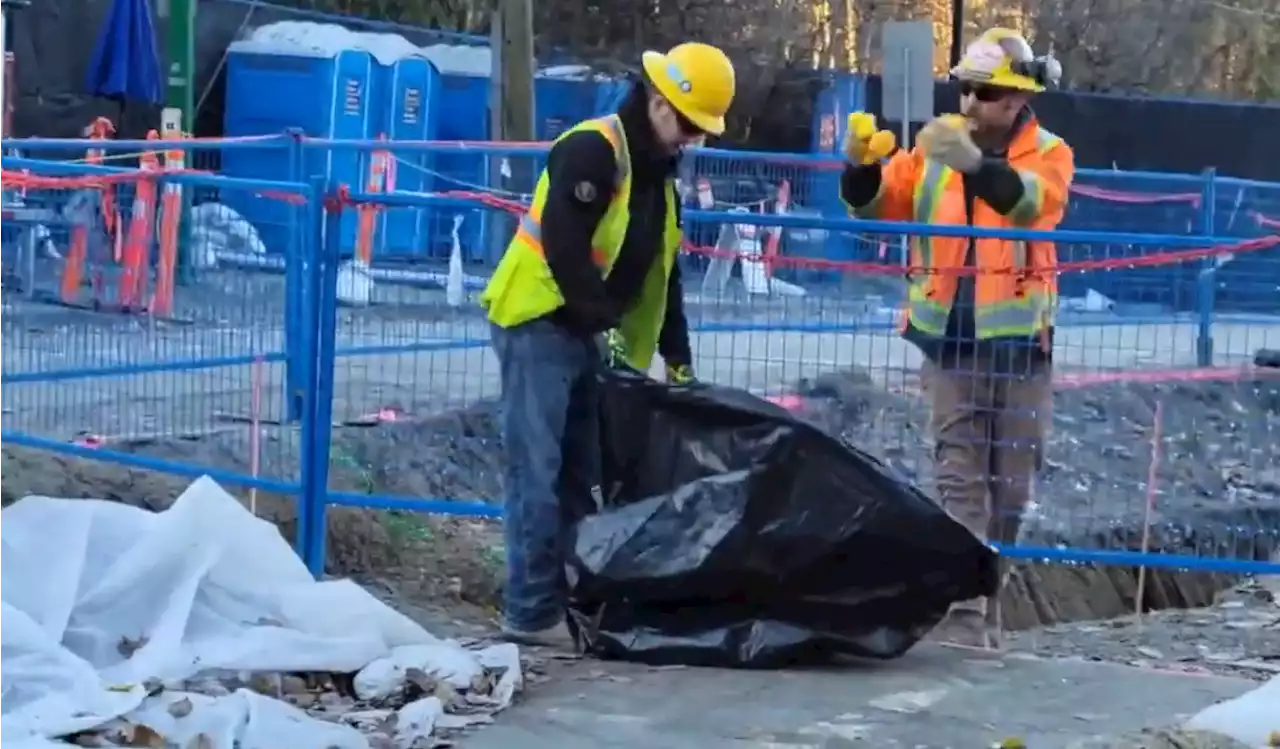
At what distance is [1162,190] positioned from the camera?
51.6 ft

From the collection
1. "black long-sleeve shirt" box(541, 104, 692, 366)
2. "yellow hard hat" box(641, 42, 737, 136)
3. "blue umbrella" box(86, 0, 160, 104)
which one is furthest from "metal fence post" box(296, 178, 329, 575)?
"blue umbrella" box(86, 0, 160, 104)

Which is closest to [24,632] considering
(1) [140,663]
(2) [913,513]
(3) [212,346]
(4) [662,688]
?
(1) [140,663]

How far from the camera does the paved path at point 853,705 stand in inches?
196

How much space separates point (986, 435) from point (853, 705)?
1550mm

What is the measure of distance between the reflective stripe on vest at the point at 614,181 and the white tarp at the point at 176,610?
1066 mm

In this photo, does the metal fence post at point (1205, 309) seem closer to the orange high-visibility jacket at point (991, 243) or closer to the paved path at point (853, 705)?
the orange high-visibility jacket at point (991, 243)

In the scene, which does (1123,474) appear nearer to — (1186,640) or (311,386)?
(1186,640)

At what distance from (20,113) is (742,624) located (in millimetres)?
13459

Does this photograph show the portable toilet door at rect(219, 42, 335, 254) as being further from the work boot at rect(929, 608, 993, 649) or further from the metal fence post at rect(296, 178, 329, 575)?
the work boot at rect(929, 608, 993, 649)

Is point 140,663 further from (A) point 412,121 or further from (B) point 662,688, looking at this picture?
(A) point 412,121

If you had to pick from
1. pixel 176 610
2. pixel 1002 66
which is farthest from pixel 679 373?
pixel 176 610

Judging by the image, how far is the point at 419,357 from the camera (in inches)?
313

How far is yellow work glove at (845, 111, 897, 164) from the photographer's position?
625 cm

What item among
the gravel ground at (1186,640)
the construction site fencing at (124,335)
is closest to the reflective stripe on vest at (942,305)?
the gravel ground at (1186,640)
